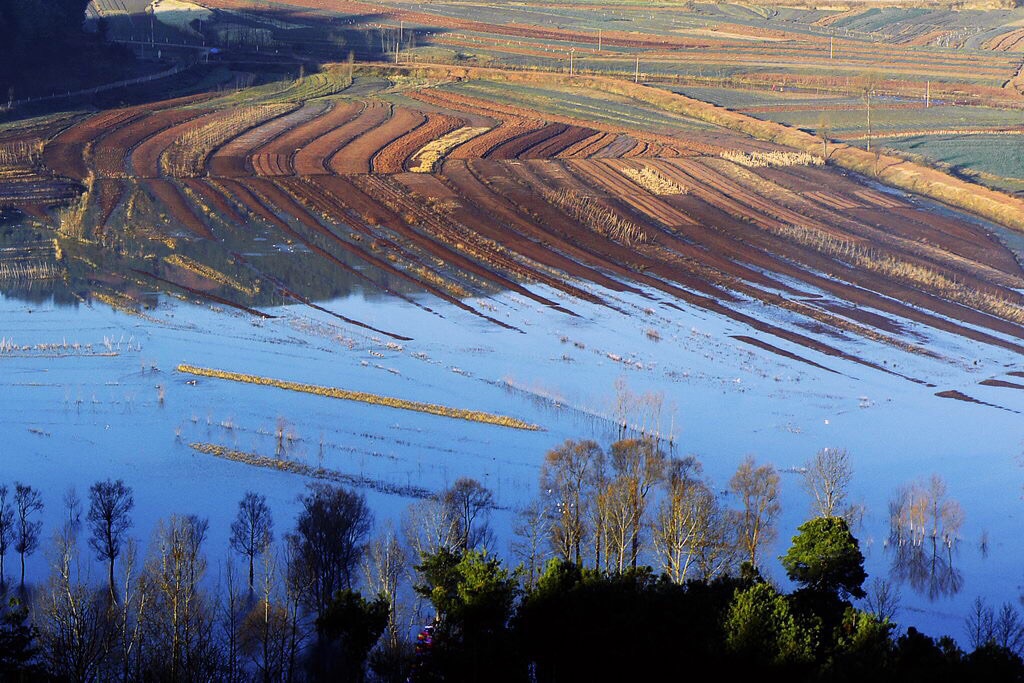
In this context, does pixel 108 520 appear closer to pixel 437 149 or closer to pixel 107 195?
pixel 107 195

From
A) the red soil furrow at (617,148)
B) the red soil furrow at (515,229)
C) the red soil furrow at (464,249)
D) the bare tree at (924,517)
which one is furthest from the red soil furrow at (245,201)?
the bare tree at (924,517)

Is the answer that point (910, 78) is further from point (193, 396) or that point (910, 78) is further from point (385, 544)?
point (385, 544)

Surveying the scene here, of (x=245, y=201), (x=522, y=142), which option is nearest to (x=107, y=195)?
(x=245, y=201)

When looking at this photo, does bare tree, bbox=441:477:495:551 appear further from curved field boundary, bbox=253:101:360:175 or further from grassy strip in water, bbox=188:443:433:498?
curved field boundary, bbox=253:101:360:175

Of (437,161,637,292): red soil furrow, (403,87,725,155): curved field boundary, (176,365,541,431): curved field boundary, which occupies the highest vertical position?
Result: (403,87,725,155): curved field boundary

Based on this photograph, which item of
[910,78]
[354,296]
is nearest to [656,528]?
[354,296]

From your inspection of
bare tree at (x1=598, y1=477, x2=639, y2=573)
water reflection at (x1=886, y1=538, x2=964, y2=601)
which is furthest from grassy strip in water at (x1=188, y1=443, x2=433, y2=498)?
water reflection at (x1=886, y1=538, x2=964, y2=601)

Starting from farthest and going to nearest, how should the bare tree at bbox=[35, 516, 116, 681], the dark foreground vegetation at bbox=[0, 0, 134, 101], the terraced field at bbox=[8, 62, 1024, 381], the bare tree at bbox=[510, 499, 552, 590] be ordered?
the dark foreground vegetation at bbox=[0, 0, 134, 101] → the terraced field at bbox=[8, 62, 1024, 381] → the bare tree at bbox=[510, 499, 552, 590] → the bare tree at bbox=[35, 516, 116, 681]
